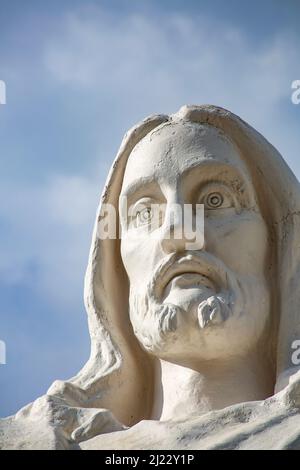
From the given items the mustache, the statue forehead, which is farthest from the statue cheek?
the statue forehead

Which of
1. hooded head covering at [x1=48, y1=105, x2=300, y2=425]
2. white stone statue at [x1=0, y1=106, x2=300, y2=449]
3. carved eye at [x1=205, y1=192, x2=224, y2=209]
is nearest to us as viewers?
white stone statue at [x1=0, y1=106, x2=300, y2=449]

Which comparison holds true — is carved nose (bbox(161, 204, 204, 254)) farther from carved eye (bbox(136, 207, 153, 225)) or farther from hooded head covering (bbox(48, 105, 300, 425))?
hooded head covering (bbox(48, 105, 300, 425))

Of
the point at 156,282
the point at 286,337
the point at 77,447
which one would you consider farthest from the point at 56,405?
the point at 286,337

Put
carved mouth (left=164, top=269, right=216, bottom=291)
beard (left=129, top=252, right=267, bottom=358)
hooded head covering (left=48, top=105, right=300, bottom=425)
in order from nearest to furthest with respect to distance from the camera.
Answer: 1. beard (left=129, top=252, right=267, bottom=358)
2. carved mouth (left=164, top=269, right=216, bottom=291)
3. hooded head covering (left=48, top=105, right=300, bottom=425)

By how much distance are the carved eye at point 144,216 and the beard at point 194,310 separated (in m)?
0.44

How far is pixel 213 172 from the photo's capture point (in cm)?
771

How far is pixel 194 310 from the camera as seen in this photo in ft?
23.5

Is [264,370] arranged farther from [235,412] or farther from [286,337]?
[235,412]

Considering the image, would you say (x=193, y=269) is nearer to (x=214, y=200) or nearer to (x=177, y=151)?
(x=214, y=200)

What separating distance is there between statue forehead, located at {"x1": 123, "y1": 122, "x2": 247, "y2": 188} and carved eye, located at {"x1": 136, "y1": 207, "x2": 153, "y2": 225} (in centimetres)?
22

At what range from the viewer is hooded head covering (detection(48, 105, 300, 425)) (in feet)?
24.5

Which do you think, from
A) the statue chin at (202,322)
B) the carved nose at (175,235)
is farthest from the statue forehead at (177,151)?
the statue chin at (202,322)
